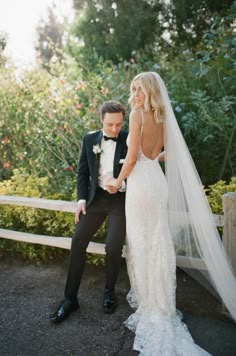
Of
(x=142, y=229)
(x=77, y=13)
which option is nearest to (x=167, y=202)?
(x=142, y=229)

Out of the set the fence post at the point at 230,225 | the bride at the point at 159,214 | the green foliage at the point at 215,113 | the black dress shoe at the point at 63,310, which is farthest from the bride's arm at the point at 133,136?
the green foliage at the point at 215,113

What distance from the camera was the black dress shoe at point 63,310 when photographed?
332 centimetres

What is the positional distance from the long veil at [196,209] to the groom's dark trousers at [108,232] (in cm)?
54

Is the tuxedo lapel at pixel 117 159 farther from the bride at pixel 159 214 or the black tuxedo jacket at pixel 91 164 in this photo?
the bride at pixel 159 214

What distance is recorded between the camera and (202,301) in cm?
357

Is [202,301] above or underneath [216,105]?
underneath

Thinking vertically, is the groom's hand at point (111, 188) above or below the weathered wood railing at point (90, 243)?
above

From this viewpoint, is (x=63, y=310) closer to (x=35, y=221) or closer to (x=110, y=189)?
(x=110, y=189)

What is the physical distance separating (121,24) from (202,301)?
6.25 m

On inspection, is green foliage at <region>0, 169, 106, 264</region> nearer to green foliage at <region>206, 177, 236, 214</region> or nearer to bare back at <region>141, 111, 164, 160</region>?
green foliage at <region>206, 177, 236, 214</region>

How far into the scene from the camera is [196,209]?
10.3 ft

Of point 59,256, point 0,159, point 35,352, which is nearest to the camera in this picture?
point 35,352

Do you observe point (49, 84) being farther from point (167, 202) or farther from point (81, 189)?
point (167, 202)

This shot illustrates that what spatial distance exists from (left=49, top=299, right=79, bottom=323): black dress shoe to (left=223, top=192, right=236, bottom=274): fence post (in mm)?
1487
